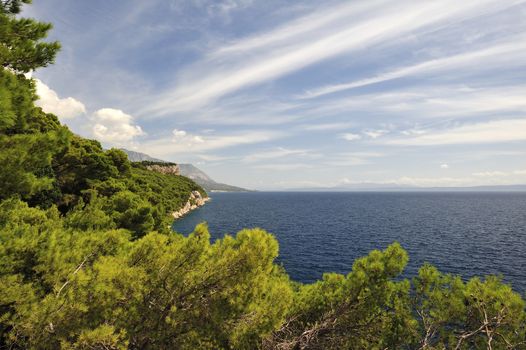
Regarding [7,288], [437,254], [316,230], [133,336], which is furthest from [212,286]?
[316,230]

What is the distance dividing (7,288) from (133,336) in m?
3.37

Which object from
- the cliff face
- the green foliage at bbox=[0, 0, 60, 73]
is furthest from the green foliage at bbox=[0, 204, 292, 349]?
the cliff face

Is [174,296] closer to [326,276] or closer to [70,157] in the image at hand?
[326,276]

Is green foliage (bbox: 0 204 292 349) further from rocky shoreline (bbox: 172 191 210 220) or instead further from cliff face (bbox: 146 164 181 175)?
cliff face (bbox: 146 164 181 175)

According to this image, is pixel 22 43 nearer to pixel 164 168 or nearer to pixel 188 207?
pixel 188 207

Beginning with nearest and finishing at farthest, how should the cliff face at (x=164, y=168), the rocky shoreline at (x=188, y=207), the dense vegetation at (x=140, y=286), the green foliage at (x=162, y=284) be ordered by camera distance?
the dense vegetation at (x=140, y=286) → the green foliage at (x=162, y=284) → the rocky shoreline at (x=188, y=207) → the cliff face at (x=164, y=168)

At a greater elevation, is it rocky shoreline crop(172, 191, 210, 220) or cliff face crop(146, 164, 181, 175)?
cliff face crop(146, 164, 181, 175)

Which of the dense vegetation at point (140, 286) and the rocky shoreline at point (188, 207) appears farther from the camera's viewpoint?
the rocky shoreline at point (188, 207)

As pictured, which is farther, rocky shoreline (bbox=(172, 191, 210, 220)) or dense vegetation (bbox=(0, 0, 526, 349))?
rocky shoreline (bbox=(172, 191, 210, 220))

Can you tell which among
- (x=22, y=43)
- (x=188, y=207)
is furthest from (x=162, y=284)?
(x=188, y=207)

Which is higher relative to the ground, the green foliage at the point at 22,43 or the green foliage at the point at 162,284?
the green foliage at the point at 22,43

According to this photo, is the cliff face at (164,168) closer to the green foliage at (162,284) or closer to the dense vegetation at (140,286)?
the dense vegetation at (140,286)

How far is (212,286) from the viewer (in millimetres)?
8766

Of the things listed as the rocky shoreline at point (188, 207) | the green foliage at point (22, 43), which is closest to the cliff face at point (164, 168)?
the rocky shoreline at point (188, 207)
